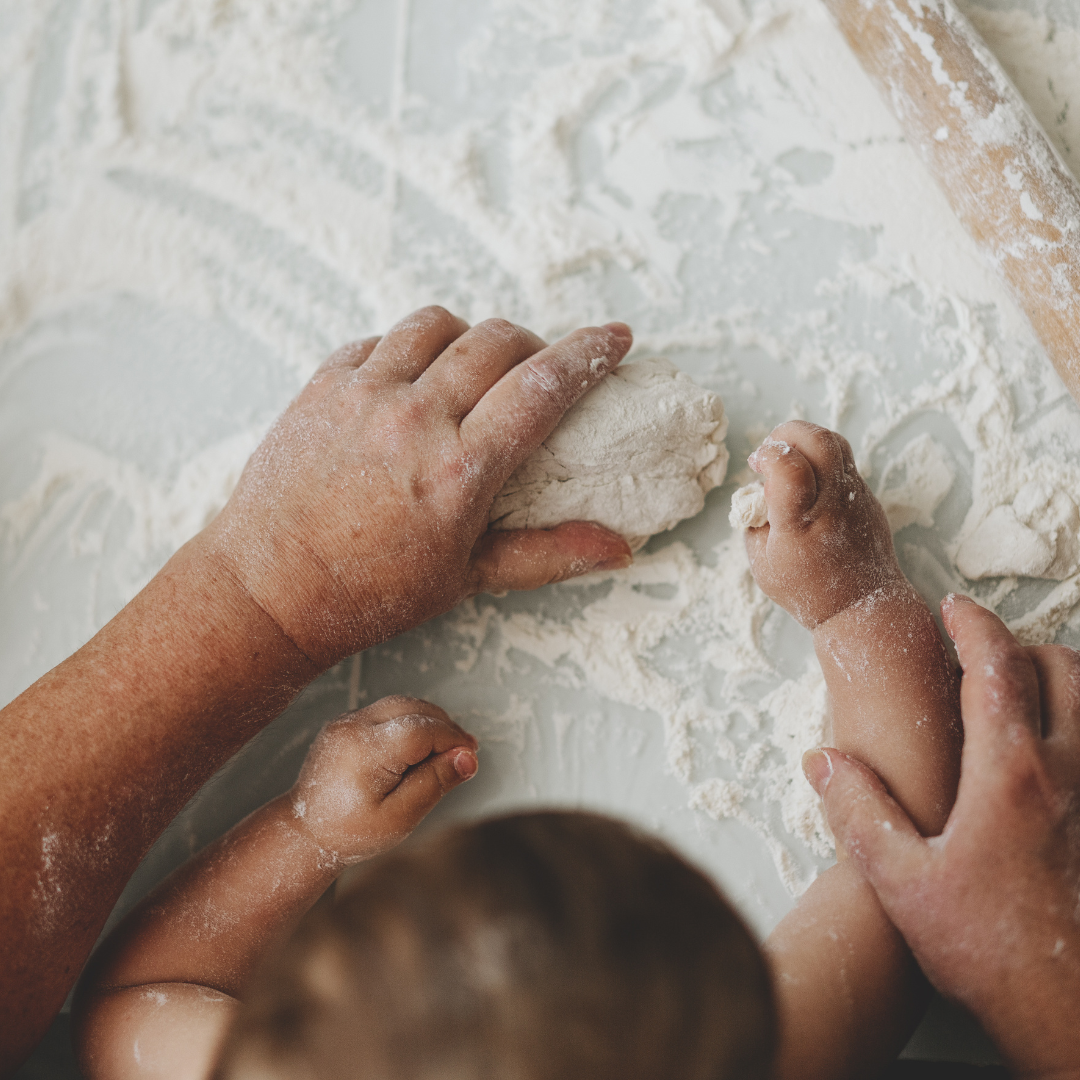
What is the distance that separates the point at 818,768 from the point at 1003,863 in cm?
15

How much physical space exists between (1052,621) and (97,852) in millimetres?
857

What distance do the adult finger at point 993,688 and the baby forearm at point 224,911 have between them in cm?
55

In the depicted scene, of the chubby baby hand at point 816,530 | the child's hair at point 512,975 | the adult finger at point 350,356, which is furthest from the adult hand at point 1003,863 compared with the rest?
the adult finger at point 350,356

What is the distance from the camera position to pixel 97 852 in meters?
0.66

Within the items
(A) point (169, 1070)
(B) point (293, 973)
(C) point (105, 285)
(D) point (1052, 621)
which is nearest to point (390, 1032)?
(B) point (293, 973)

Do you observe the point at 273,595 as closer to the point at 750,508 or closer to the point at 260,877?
the point at 260,877

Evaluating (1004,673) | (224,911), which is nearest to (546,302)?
(1004,673)

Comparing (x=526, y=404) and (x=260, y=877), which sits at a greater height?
(x=526, y=404)

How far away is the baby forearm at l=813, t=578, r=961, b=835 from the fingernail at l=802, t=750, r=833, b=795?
0.03 metres

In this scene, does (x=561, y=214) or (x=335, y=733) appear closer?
(x=335, y=733)

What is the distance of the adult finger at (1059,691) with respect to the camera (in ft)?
2.13

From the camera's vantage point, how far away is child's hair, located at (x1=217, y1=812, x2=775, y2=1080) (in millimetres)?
416

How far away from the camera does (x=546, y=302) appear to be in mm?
862

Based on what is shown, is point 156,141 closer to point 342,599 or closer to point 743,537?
point 342,599
